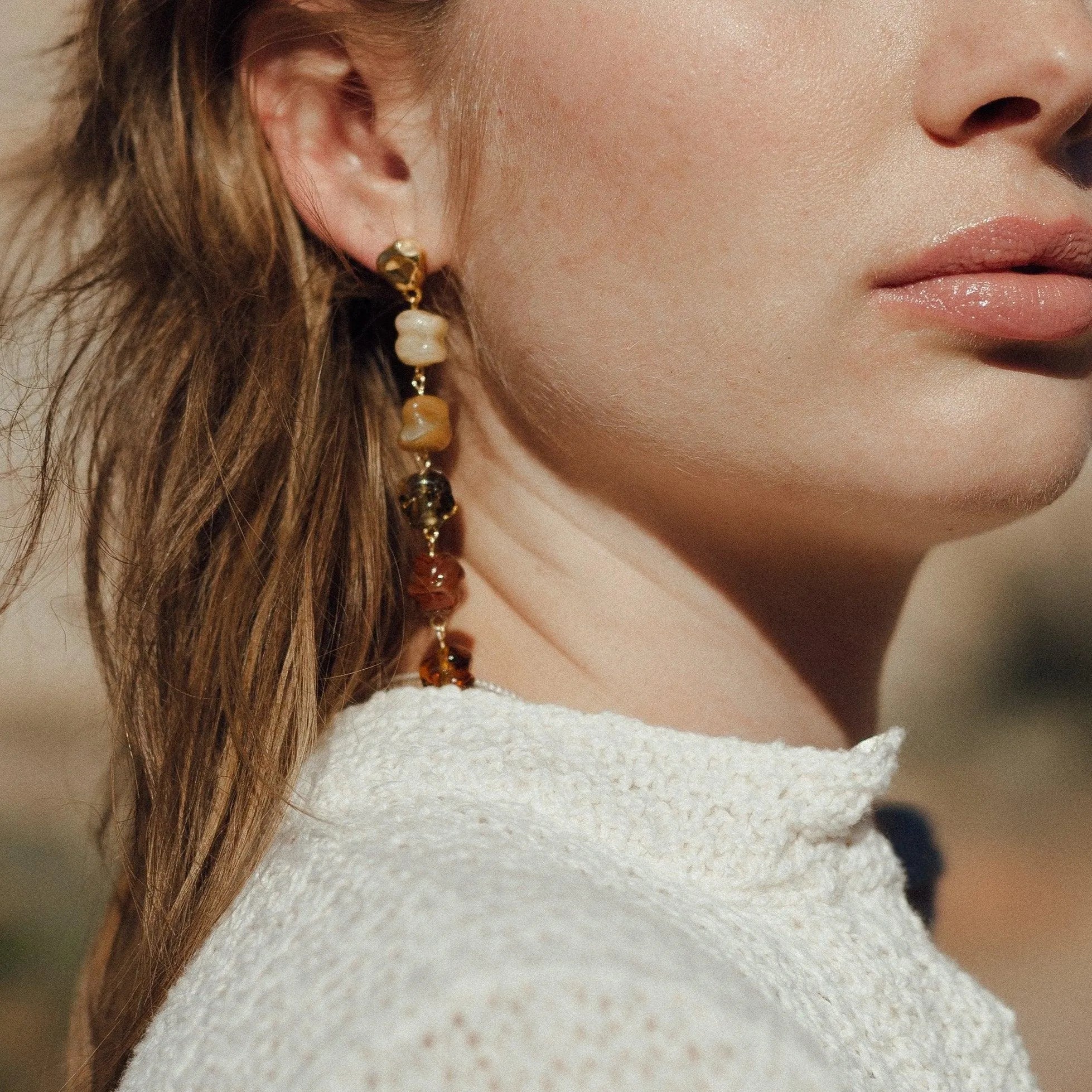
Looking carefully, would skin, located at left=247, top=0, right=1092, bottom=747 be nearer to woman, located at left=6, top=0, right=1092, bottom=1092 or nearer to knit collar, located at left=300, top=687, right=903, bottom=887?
woman, located at left=6, top=0, right=1092, bottom=1092

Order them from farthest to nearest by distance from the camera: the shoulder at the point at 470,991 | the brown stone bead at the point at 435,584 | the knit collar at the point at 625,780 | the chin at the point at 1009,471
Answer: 1. the brown stone bead at the point at 435,584
2. the chin at the point at 1009,471
3. the knit collar at the point at 625,780
4. the shoulder at the point at 470,991

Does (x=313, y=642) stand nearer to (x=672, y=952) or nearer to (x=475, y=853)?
(x=475, y=853)

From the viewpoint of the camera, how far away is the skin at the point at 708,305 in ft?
3.20

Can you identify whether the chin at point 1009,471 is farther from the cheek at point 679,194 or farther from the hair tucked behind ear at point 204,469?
the hair tucked behind ear at point 204,469

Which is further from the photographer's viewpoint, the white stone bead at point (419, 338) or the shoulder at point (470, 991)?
the white stone bead at point (419, 338)

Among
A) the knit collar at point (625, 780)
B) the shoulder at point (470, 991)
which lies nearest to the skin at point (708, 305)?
the knit collar at point (625, 780)

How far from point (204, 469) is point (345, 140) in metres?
0.36

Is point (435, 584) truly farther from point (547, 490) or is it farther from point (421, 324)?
point (421, 324)

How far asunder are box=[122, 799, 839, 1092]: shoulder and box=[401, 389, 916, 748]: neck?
1.07 feet

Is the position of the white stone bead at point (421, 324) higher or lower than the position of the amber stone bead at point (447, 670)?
higher

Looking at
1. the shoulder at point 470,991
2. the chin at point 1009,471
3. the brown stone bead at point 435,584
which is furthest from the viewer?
the brown stone bead at point 435,584

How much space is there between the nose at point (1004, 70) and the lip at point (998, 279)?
0.26 ft

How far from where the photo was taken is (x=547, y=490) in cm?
123

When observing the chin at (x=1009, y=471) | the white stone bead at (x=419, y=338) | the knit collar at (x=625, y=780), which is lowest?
the knit collar at (x=625, y=780)
